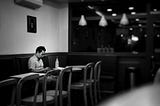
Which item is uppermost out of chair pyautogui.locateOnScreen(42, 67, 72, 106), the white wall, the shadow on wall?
the white wall

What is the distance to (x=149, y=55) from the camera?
6223 mm

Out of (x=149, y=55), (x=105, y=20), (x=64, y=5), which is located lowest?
(x=149, y=55)

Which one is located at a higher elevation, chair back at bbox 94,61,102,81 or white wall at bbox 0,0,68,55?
white wall at bbox 0,0,68,55

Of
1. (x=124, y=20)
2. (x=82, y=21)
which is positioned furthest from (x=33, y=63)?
(x=124, y=20)

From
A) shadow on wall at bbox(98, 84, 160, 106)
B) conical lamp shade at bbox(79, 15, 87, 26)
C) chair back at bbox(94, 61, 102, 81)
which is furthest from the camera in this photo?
conical lamp shade at bbox(79, 15, 87, 26)

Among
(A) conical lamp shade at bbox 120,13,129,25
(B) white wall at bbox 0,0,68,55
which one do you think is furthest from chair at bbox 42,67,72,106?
(A) conical lamp shade at bbox 120,13,129,25

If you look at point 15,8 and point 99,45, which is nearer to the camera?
point 15,8

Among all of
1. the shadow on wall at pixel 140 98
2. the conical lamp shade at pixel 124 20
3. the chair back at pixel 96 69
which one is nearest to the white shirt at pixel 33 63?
the chair back at pixel 96 69

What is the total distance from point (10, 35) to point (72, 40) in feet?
8.28

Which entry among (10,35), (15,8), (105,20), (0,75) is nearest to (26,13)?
(15,8)

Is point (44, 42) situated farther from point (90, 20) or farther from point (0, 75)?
point (0, 75)

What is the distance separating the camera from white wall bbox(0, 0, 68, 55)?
4484 mm

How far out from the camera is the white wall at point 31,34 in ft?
14.7

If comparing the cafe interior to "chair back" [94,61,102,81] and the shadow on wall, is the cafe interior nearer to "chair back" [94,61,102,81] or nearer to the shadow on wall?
"chair back" [94,61,102,81]
